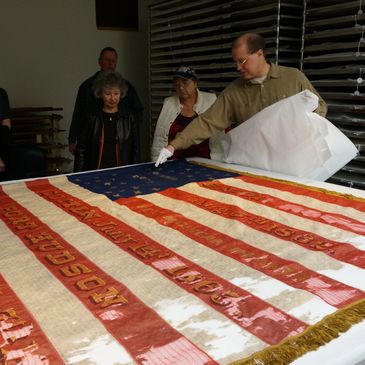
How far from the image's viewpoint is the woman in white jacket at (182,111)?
8.94 ft

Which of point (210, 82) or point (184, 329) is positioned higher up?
point (210, 82)

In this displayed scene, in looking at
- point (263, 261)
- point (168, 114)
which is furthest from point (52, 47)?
point (263, 261)

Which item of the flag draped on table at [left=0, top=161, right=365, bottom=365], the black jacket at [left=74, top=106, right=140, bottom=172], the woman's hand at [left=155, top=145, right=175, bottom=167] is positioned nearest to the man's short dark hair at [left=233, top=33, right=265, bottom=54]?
the woman's hand at [left=155, top=145, right=175, bottom=167]

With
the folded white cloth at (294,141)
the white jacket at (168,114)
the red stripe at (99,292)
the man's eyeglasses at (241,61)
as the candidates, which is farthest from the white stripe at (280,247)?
the white jacket at (168,114)

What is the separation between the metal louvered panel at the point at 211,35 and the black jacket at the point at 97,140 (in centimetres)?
120

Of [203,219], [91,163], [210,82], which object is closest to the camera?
[203,219]

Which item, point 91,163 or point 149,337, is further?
point 91,163

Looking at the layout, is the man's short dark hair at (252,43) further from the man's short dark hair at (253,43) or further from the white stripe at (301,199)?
the white stripe at (301,199)

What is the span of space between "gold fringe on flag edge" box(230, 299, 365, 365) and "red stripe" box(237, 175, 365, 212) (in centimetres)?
75

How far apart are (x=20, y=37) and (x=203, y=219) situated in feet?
11.7

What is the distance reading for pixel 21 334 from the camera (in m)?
0.82

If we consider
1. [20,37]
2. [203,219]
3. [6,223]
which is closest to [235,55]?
[203,219]

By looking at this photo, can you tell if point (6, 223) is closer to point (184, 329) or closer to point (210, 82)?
point (184, 329)

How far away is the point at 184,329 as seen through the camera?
838mm
